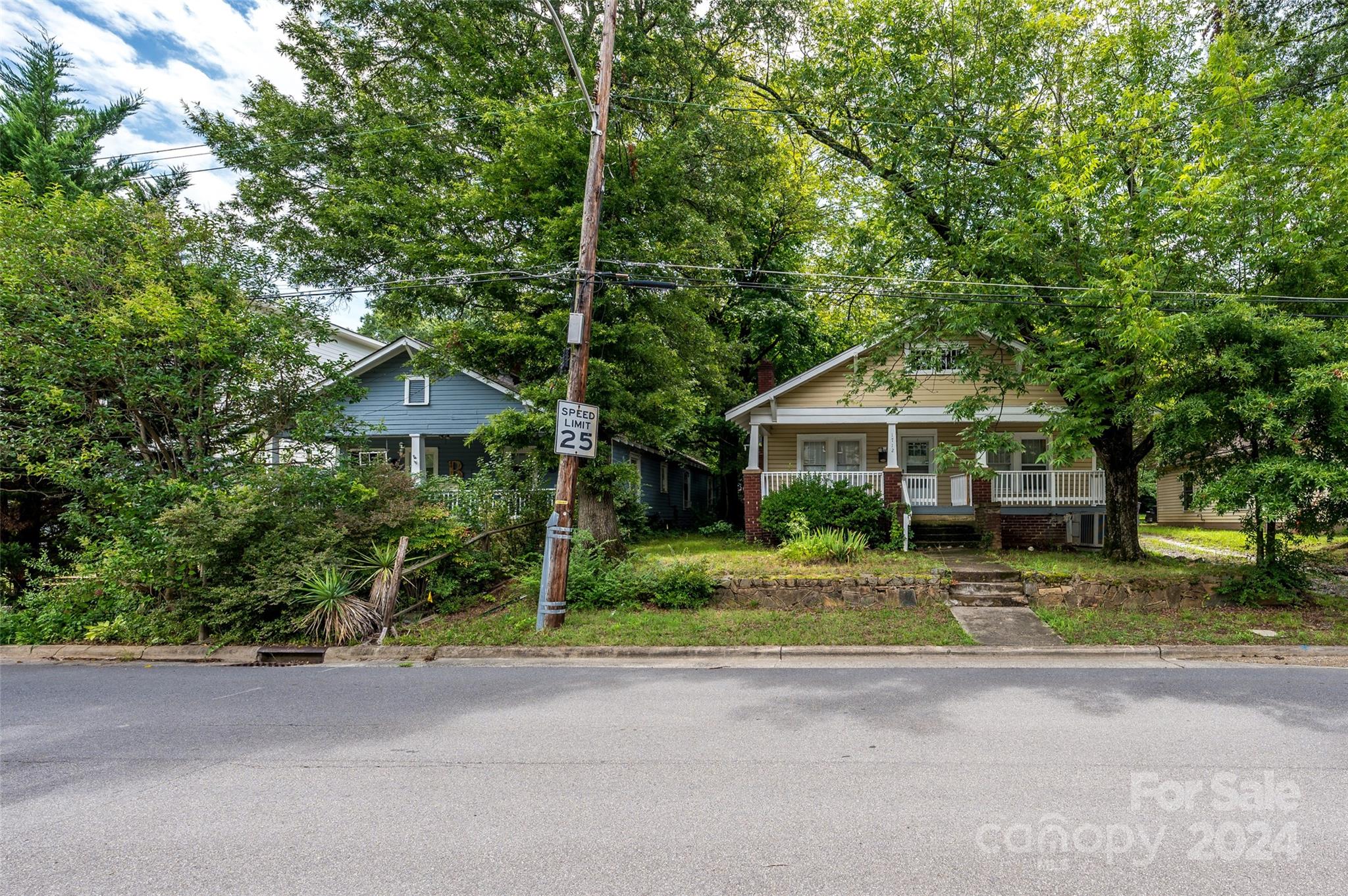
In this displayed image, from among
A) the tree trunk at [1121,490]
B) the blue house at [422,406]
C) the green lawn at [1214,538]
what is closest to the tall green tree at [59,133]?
the blue house at [422,406]

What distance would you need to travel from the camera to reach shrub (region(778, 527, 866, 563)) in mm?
11875

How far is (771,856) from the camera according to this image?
3195mm

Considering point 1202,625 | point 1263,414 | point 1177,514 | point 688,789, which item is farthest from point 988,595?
point 1177,514

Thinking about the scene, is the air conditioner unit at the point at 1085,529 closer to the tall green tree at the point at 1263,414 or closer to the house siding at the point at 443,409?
the tall green tree at the point at 1263,414

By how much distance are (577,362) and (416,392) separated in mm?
12147

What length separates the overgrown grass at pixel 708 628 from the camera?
835cm

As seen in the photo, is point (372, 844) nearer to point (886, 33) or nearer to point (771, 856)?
point (771, 856)

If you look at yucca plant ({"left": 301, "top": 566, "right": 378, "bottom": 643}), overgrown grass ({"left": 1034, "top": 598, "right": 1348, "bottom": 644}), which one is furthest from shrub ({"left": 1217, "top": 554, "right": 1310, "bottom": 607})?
yucca plant ({"left": 301, "top": 566, "right": 378, "bottom": 643})

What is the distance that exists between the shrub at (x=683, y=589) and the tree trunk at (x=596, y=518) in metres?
2.24

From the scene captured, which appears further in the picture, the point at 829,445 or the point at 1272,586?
the point at 829,445

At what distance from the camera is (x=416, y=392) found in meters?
19.6

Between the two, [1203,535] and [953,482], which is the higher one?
[953,482]

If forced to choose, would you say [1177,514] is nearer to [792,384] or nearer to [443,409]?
[792,384]

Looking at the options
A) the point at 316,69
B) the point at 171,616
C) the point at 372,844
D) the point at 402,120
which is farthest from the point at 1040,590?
the point at 316,69
